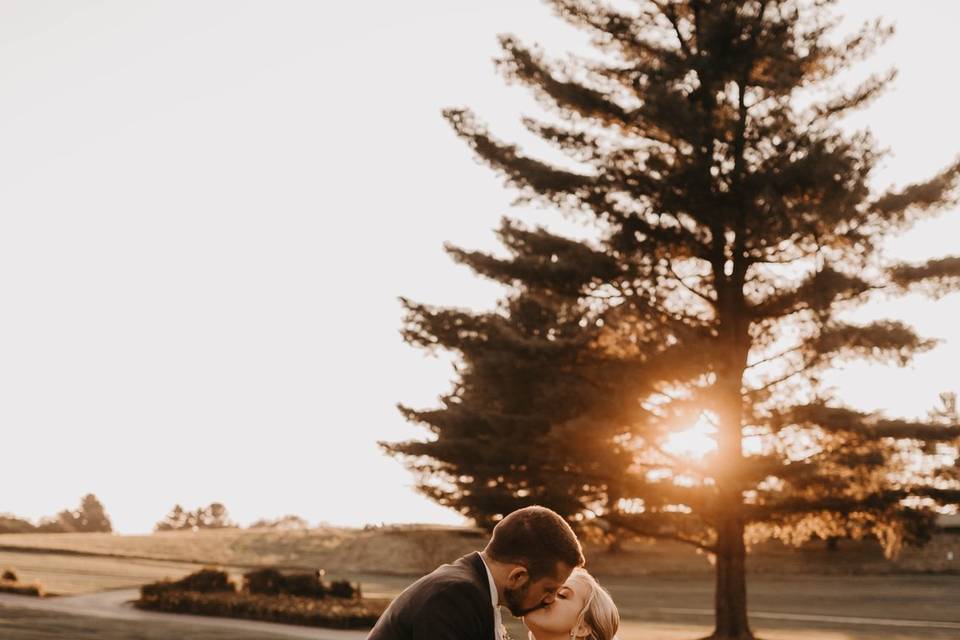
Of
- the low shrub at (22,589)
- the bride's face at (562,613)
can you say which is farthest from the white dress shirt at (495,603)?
the low shrub at (22,589)

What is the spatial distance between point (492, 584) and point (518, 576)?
0.11 meters

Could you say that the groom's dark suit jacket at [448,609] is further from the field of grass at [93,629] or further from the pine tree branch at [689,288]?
the pine tree branch at [689,288]

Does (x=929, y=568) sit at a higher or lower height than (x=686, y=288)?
lower

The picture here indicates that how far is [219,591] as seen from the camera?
2759 cm

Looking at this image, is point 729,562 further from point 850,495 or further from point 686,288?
point 686,288

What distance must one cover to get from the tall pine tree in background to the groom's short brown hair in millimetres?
17967

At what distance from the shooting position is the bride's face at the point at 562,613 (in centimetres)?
509

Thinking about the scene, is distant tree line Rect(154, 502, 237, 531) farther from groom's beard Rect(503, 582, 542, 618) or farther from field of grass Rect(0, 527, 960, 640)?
groom's beard Rect(503, 582, 542, 618)

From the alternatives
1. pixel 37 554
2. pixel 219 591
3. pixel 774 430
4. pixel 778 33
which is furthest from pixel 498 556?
pixel 37 554

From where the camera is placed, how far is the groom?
4238 millimetres

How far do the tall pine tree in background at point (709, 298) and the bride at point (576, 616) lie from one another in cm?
1713

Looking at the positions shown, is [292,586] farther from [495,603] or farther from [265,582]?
[495,603]

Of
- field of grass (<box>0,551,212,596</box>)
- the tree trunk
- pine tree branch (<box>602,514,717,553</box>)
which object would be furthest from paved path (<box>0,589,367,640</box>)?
the tree trunk

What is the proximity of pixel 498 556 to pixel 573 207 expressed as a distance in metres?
20.0
